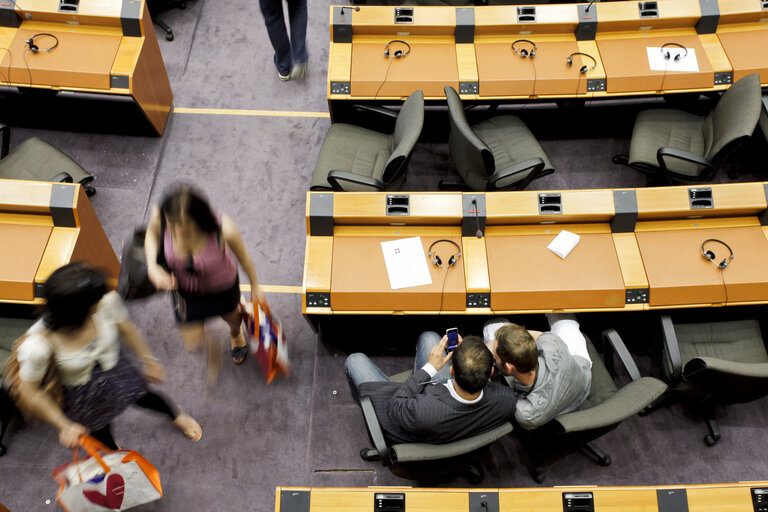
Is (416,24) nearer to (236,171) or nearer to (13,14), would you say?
(236,171)

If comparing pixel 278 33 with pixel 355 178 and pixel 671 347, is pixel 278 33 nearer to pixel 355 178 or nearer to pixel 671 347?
pixel 355 178

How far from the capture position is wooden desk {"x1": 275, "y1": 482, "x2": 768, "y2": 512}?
2.45 meters

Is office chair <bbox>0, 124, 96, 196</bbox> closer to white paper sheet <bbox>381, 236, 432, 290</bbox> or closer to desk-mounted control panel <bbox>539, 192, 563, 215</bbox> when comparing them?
white paper sheet <bbox>381, 236, 432, 290</bbox>

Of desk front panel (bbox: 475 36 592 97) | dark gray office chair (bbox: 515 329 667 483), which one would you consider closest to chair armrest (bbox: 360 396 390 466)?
dark gray office chair (bbox: 515 329 667 483)

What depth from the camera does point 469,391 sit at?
2.38 meters

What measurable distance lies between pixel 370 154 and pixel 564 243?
1.29m

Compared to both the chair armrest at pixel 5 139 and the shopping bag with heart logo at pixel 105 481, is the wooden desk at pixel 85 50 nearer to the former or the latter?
the chair armrest at pixel 5 139

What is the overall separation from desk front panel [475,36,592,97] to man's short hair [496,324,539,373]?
1759 millimetres

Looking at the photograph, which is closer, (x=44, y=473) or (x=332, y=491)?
(x=332, y=491)

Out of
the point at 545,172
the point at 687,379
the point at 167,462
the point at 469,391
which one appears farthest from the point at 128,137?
the point at 687,379

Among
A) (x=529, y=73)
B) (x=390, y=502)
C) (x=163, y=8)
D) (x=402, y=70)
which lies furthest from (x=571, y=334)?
(x=163, y=8)

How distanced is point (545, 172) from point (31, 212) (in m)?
2.80

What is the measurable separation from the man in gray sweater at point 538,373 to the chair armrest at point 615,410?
9cm

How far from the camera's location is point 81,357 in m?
2.22
